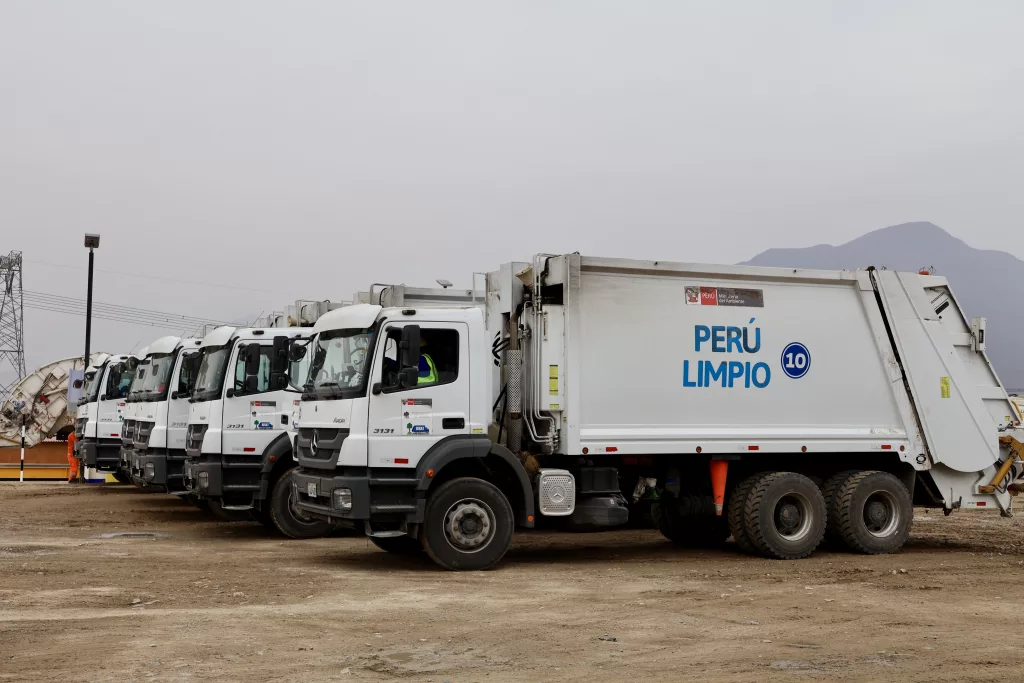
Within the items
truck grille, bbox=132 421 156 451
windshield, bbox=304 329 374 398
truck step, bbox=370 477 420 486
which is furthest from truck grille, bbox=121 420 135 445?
truck step, bbox=370 477 420 486

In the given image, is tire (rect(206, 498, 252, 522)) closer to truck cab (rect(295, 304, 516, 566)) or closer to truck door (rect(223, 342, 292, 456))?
truck door (rect(223, 342, 292, 456))

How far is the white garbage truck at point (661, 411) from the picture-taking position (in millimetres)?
11227

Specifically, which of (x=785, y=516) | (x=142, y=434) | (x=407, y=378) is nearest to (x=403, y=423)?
(x=407, y=378)

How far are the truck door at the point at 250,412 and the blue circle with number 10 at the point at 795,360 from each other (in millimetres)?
6468

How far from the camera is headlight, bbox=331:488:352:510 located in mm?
10961

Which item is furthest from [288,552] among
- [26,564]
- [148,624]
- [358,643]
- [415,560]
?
[358,643]

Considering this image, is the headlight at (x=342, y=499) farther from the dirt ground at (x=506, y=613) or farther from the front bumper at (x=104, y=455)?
the front bumper at (x=104, y=455)

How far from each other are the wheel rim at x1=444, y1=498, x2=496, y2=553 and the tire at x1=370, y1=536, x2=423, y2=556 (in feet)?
4.06

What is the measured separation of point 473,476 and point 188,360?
22.2 ft

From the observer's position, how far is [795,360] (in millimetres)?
13062

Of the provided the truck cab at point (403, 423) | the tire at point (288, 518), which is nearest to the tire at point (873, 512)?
the truck cab at point (403, 423)

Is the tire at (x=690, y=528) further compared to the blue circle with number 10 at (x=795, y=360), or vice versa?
the tire at (x=690, y=528)

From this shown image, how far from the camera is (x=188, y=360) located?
54.6ft

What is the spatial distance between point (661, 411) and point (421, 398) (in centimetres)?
285
